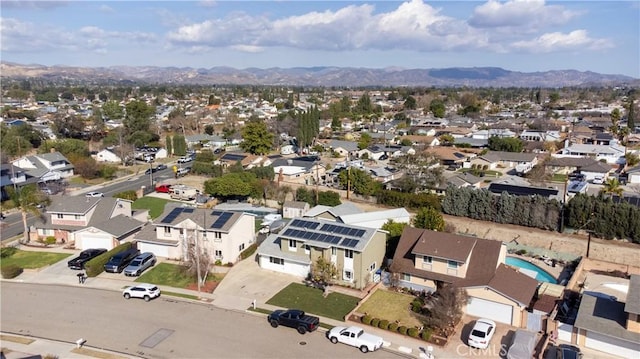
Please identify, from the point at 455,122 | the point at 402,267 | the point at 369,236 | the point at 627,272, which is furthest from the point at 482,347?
the point at 455,122

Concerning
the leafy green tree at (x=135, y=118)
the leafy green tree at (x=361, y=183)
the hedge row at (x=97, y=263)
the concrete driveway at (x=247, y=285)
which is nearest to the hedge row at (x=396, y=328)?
the concrete driveway at (x=247, y=285)

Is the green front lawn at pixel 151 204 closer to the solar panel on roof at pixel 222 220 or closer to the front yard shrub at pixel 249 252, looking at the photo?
the solar panel on roof at pixel 222 220

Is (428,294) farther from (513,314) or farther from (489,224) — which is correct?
(489,224)

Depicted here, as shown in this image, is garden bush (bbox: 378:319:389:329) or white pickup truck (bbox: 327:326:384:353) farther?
garden bush (bbox: 378:319:389:329)

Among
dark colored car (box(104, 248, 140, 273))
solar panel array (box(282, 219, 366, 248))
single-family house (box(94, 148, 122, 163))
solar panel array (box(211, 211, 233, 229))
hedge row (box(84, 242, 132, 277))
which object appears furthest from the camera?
single-family house (box(94, 148, 122, 163))

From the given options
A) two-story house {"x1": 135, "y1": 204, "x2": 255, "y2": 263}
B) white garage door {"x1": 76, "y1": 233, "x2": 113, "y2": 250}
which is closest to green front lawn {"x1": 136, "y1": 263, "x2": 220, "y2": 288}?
two-story house {"x1": 135, "y1": 204, "x2": 255, "y2": 263}

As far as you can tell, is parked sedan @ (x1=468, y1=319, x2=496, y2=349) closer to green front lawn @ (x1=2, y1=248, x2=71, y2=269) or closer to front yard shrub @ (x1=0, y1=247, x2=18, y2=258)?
green front lawn @ (x1=2, y1=248, x2=71, y2=269)
